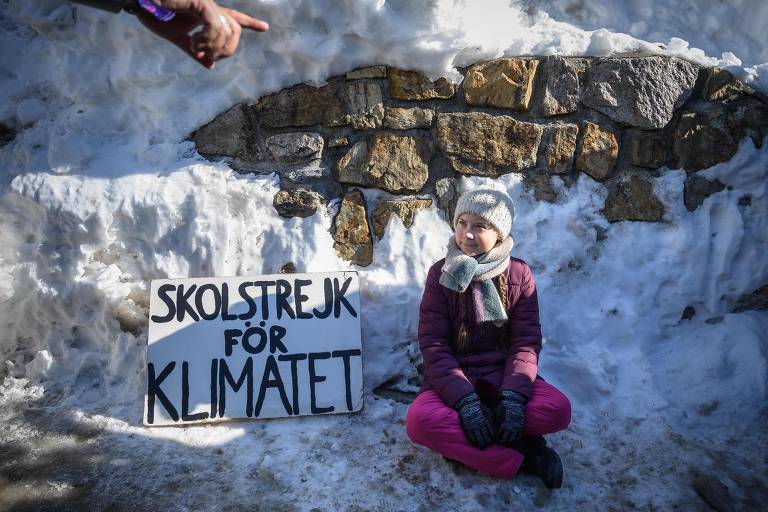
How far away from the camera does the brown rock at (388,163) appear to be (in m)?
2.94

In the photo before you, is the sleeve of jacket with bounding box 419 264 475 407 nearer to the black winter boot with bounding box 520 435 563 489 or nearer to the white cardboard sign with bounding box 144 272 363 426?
the black winter boot with bounding box 520 435 563 489

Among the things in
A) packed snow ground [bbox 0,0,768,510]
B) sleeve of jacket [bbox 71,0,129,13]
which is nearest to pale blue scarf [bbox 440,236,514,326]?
packed snow ground [bbox 0,0,768,510]

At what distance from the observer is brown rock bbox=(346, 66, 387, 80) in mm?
2922

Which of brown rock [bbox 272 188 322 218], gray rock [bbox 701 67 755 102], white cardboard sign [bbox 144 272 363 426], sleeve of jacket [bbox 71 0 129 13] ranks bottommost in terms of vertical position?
white cardboard sign [bbox 144 272 363 426]

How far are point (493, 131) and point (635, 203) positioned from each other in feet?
2.46

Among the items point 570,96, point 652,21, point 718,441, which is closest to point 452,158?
point 570,96

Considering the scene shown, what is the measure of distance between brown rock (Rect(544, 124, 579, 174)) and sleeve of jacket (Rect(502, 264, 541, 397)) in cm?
68

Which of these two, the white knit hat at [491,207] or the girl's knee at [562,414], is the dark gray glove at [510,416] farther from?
the white knit hat at [491,207]

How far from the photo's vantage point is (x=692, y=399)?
2.62m

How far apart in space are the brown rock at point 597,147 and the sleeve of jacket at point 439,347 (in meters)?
0.99

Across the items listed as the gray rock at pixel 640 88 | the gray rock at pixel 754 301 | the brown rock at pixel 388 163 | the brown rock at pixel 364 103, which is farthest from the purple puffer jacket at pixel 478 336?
the gray rock at pixel 754 301

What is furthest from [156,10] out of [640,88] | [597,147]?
[640,88]

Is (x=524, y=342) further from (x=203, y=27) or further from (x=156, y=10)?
(x=156, y=10)

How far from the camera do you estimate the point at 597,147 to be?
293 cm
